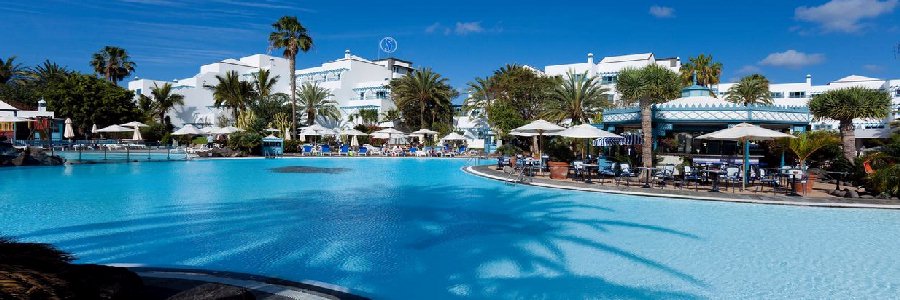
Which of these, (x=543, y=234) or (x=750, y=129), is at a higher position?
(x=750, y=129)

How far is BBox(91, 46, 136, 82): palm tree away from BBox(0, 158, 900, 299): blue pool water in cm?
4618

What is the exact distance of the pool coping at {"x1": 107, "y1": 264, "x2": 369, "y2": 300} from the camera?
5.39 metres

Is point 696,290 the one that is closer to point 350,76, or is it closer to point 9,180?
point 9,180

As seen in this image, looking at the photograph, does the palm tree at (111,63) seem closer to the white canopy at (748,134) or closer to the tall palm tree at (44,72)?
the tall palm tree at (44,72)

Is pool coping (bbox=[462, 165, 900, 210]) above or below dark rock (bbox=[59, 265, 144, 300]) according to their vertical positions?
below

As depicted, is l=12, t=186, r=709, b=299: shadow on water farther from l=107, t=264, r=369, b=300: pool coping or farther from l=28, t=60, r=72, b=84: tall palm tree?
l=28, t=60, r=72, b=84: tall palm tree

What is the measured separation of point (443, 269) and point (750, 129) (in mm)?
12676

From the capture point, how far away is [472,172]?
22.5 m

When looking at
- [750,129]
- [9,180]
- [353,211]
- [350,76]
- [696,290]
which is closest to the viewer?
[696,290]

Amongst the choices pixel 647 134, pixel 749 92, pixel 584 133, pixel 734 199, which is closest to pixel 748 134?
pixel 734 199

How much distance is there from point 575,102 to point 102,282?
104 ft

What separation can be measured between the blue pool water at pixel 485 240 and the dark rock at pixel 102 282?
230cm

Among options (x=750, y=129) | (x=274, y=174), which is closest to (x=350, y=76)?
(x=274, y=174)

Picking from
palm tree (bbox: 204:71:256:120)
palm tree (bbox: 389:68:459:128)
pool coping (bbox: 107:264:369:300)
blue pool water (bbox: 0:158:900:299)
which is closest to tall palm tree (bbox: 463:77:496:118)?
palm tree (bbox: 389:68:459:128)
